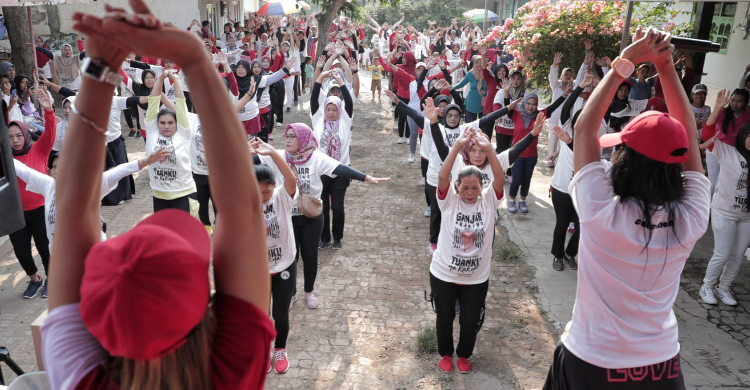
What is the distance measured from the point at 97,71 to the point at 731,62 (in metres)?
10.5

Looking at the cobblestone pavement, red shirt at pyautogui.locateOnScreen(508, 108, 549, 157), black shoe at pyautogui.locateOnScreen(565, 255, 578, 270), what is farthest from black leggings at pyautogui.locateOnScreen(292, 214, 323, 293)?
red shirt at pyautogui.locateOnScreen(508, 108, 549, 157)

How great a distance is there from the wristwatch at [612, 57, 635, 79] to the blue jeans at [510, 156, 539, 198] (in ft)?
20.4

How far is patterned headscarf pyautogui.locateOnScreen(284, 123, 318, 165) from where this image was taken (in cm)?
552

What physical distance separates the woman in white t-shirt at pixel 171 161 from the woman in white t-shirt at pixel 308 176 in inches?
59.2

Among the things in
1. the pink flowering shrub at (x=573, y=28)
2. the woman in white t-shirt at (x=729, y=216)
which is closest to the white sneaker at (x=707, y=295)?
the woman in white t-shirt at (x=729, y=216)

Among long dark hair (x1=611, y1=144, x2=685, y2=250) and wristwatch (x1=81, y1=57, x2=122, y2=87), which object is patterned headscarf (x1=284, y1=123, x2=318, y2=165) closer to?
long dark hair (x1=611, y1=144, x2=685, y2=250)

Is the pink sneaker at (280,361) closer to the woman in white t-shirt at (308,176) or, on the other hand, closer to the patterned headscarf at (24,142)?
the woman in white t-shirt at (308,176)

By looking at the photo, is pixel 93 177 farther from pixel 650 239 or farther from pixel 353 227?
pixel 353 227

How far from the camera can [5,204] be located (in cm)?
293

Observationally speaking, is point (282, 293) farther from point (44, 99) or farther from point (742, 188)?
point (742, 188)

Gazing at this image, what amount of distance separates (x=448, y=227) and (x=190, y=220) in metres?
3.31

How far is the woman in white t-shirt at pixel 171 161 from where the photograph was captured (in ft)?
20.9

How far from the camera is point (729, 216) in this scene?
5.55m

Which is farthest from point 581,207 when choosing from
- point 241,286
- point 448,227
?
point 448,227
